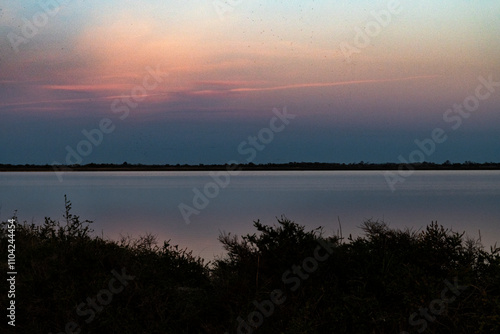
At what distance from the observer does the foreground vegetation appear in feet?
25.0

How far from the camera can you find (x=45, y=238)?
1274cm

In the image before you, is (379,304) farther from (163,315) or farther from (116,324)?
(116,324)

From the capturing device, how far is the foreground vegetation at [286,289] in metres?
7.63

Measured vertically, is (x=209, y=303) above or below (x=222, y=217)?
below

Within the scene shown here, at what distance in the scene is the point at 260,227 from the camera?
962 centimetres

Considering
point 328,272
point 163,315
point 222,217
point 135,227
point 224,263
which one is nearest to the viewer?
point 163,315

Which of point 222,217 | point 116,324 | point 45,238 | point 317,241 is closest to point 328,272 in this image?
point 317,241

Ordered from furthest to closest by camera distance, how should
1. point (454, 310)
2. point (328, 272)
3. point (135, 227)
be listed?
1. point (135, 227)
2. point (328, 272)
3. point (454, 310)

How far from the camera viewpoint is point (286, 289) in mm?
8562

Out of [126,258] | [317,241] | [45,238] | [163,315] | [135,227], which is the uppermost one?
[135,227]

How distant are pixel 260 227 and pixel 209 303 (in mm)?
1762

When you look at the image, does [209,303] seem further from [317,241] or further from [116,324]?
[317,241]

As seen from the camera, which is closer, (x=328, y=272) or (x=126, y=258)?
(x=328, y=272)

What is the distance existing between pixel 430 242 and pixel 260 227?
110 inches
